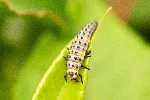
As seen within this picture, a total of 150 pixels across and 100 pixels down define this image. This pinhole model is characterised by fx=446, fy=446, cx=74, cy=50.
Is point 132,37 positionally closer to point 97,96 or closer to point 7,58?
point 97,96

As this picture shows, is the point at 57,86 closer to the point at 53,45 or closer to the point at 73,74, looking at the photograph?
Answer: the point at 73,74

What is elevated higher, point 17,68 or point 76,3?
point 76,3

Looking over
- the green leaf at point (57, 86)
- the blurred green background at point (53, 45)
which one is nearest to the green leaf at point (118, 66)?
the blurred green background at point (53, 45)

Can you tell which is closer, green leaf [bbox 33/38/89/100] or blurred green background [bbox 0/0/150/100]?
green leaf [bbox 33/38/89/100]

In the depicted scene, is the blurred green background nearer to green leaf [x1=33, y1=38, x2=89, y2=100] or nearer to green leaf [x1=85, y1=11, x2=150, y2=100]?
green leaf [x1=85, y1=11, x2=150, y2=100]

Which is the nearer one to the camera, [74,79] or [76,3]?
[74,79]

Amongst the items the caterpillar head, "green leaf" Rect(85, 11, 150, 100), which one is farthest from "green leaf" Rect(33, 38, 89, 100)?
"green leaf" Rect(85, 11, 150, 100)

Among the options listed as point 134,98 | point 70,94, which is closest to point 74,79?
point 70,94

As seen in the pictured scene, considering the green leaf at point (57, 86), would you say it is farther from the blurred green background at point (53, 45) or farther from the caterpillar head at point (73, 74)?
the blurred green background at point (53, 45)
